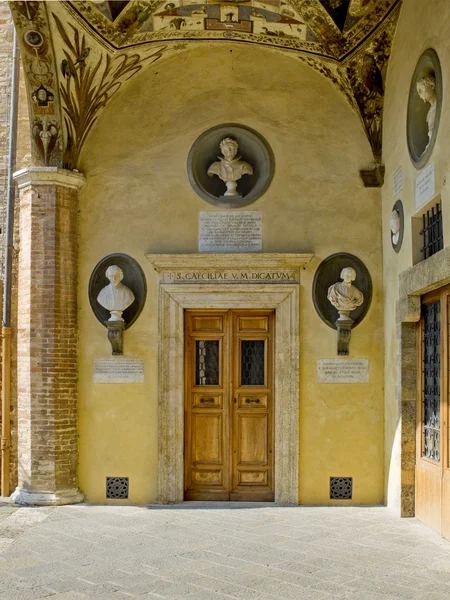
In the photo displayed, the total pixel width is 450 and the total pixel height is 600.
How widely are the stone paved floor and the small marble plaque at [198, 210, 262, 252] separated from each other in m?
2.85

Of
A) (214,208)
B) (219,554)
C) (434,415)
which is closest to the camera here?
(219,554)

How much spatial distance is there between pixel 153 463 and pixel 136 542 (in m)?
1.93

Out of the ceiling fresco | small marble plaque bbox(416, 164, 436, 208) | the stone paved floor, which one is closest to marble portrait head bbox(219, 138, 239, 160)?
the ceiling fresco

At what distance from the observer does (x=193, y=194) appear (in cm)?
914

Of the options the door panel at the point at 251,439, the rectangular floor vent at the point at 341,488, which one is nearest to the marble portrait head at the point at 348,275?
the door panel at the point at 251,439

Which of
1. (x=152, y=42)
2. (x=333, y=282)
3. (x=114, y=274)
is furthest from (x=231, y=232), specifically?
(x=152, y=42)

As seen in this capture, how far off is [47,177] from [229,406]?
3.24 metres

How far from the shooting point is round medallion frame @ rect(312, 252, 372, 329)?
892 cm

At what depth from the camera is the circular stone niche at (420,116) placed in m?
7.06

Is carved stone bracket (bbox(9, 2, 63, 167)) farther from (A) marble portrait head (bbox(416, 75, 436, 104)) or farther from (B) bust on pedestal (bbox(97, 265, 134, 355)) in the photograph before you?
(A) marble portrait head (bbox(416, 75, 436, 104))

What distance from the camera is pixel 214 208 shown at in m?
9.12

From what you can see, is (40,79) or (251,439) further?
(251,439)

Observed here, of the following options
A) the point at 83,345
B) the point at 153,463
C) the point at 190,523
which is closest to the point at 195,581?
the point at 190,523

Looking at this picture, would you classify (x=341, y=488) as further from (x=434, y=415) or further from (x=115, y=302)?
(x=115, y=302)
